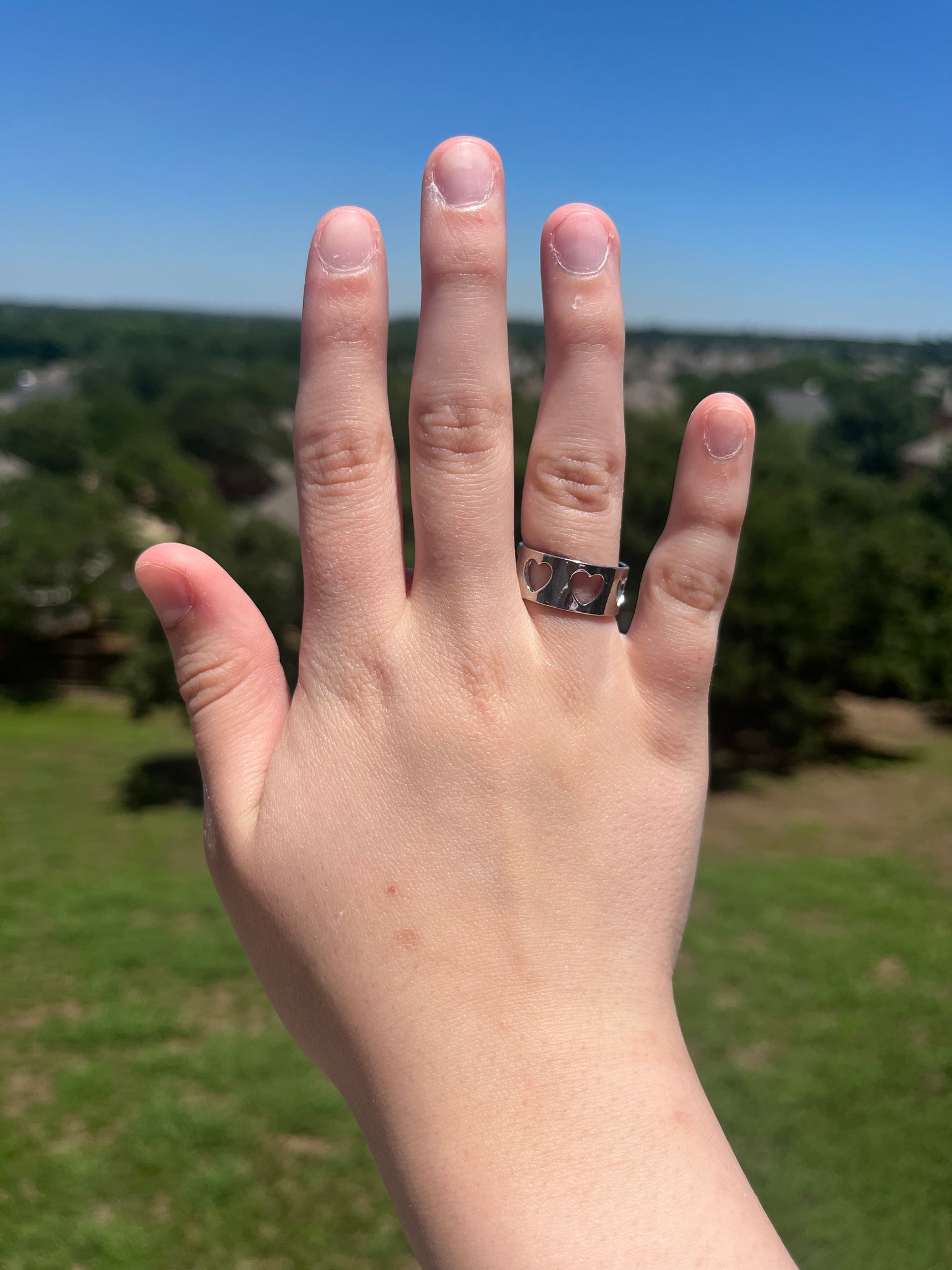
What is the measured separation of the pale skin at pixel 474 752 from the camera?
4.99ft

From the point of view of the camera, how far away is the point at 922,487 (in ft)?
87.1

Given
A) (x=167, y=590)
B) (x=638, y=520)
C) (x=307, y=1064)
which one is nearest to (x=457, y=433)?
(x=167, y=590)

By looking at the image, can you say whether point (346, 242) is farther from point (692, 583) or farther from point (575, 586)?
point (692, 583)

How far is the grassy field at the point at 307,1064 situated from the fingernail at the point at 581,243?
732 centimetres

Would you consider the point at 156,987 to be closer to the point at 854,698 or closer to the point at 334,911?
the point at 334,911

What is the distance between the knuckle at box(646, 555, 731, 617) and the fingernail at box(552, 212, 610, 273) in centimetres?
68

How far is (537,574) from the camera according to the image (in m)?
1.97

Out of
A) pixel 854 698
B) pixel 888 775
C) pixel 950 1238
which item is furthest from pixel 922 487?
pixel 950 1238

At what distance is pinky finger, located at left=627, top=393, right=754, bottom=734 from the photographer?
2.01 metres

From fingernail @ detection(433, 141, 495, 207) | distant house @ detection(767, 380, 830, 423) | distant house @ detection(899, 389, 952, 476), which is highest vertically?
distant house @ detection(767, 380, 830, 423)

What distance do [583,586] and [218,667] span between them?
83 cm

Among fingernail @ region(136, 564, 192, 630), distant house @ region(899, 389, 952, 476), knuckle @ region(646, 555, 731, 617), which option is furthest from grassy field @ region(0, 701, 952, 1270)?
distant house @ region(899, 389, 952, 476)

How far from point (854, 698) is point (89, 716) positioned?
24001mm

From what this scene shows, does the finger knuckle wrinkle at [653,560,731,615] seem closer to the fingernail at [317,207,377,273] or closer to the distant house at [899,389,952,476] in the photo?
the fingernail at [317,207,377,273]
